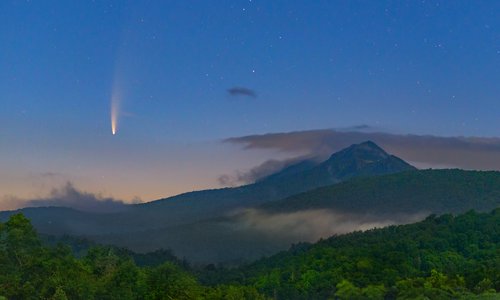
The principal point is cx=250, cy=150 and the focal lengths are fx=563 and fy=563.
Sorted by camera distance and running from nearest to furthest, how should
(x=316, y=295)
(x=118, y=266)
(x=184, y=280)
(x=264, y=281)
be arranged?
1. (x=184, y=280)
2. (x=118, y=266)
3. (x=316, y=295)
4. (x=264, y=281)

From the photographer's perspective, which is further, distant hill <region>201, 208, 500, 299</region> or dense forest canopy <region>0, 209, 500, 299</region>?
distant hill <region>201, 208, 500, 299</region>

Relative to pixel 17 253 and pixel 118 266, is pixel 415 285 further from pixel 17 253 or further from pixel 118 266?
pixel 17 253

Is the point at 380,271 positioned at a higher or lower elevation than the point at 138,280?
lower

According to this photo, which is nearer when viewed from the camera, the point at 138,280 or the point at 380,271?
the point at 138,280

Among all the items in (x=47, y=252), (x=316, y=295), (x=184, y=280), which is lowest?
(x=316, y=295)

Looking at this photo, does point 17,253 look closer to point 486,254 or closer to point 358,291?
point 358,291

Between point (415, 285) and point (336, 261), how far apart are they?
223ft

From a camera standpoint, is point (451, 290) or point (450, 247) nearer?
point (451, 290)

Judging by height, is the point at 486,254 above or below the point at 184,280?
below

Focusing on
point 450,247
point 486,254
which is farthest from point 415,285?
point 450,247

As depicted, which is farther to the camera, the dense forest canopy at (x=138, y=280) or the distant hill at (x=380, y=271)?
the distant hill at (x=380, y=271)

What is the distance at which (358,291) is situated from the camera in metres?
125

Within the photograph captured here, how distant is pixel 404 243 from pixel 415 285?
274ft

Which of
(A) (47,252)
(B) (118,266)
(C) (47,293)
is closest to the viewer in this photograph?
(C) (47,293)
